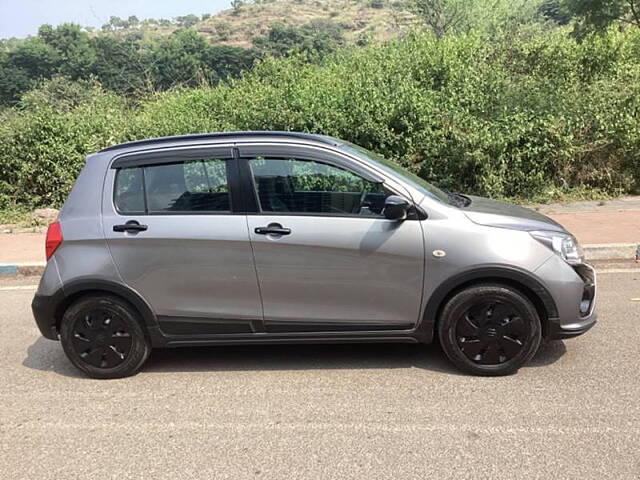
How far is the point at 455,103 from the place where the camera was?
10.2 metres

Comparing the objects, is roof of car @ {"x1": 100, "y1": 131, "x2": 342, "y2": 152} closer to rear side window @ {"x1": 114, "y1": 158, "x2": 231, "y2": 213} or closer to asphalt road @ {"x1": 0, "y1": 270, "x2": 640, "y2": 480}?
rear side window @ {"x1": 114, "y1": 158, "x2": 231, "y2": 213}

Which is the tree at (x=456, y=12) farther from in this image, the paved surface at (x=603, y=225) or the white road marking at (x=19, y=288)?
the white road marking at (x=19, y=288)

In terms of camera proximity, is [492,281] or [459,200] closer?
[492,281]

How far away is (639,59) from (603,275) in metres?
7.32

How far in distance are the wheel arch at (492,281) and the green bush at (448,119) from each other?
239 inches

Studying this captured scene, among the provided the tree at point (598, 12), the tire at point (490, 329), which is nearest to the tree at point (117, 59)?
the tree at point (598, 12)

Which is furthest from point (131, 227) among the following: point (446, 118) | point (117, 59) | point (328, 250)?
point (117, 59)

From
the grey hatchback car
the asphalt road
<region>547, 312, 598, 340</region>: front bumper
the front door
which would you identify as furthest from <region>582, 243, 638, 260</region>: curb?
the front door

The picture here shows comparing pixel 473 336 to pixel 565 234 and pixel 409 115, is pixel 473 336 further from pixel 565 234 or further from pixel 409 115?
pixel 409 115

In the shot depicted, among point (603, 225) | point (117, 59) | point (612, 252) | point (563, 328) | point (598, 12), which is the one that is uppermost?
point (117, 59)

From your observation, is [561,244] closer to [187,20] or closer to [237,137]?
[237,137]

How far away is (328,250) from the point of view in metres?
4.05

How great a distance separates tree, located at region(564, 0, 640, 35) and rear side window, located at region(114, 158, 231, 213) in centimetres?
1162

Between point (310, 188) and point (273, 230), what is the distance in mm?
437
